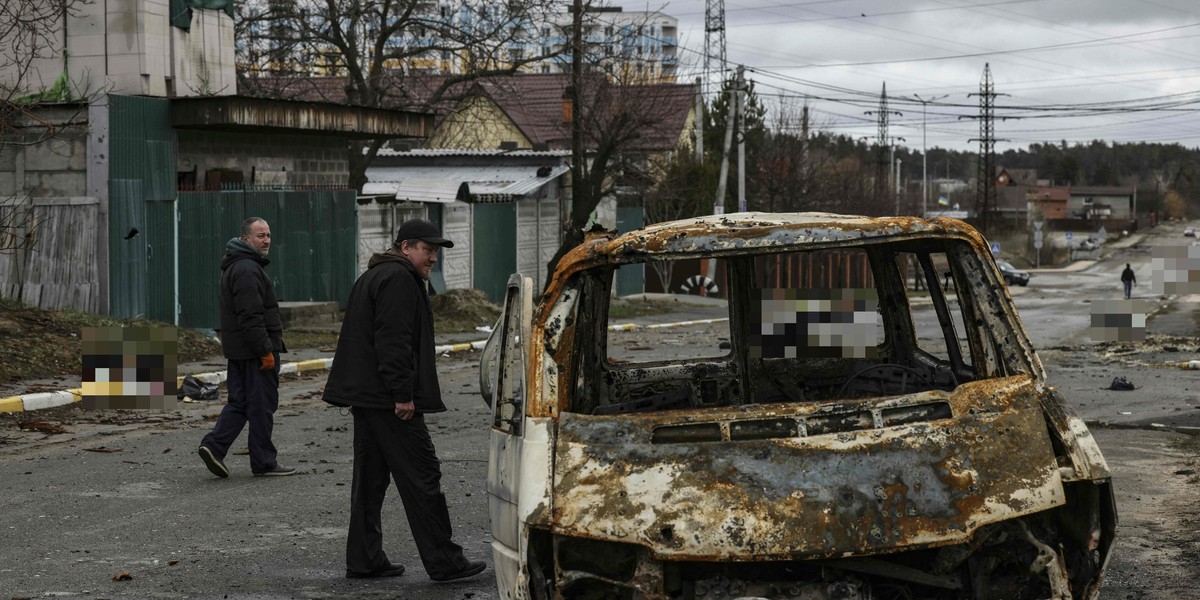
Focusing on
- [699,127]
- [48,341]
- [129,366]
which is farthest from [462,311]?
[699,127]

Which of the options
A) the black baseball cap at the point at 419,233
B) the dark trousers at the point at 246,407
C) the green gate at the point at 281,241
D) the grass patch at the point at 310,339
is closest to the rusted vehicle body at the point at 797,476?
the black baseball cap at the point at 419,233

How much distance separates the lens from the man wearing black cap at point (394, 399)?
22.8ft

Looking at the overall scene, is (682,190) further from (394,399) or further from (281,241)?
(394,399)

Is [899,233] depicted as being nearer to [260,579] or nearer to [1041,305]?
[260,579]

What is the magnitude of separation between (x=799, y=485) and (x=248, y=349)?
19.2 feet

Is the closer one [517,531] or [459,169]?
[517,531]

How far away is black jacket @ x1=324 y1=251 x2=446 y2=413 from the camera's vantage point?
6938 mm

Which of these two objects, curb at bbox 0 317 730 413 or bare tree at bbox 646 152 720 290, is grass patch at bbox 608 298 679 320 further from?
curb at bbox 0 317 730 413

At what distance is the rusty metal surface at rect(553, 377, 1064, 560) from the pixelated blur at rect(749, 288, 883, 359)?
1331mm

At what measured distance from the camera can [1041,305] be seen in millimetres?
45531

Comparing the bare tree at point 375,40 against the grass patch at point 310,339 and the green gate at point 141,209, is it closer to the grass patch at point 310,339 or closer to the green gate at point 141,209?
the grass patch at point 310,339

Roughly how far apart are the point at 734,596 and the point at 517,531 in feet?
2.92

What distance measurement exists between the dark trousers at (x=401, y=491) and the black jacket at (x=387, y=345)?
0.37 feet

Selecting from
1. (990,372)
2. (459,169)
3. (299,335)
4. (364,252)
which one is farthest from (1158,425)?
(459,169)
